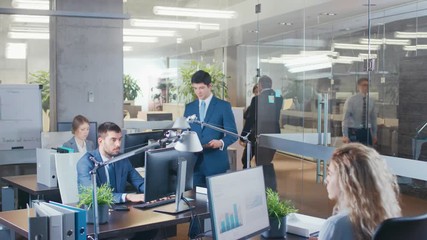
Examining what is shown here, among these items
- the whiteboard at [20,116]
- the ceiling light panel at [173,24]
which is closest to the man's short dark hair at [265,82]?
the ceiling light panel at [173,24]

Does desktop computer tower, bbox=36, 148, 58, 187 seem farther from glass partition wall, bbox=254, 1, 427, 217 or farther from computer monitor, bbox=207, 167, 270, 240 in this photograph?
glass partition wall, bbox=254, 1, 427, 217

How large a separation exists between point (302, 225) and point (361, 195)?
995mm

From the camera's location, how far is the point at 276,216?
2.77 meters

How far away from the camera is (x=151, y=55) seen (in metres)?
8.02

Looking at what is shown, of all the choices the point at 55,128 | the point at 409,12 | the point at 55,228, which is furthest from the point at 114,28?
the point at 55,228

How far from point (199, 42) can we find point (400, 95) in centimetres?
382

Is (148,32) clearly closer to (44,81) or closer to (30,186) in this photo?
(44,81)

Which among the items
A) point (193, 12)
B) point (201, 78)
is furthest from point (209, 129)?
point (193, 12)

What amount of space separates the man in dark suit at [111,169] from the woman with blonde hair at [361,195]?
1739 mm

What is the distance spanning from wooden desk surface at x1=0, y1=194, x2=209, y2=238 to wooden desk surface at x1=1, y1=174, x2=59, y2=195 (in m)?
0.98

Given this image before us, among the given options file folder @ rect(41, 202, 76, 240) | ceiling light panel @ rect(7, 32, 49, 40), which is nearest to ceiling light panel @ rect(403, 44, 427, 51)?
ceiling light panel @ rect(7, 32, 49, 40)

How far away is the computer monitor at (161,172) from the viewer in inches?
122

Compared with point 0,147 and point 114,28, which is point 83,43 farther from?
point 0,147

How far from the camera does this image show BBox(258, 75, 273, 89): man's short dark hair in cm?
722
